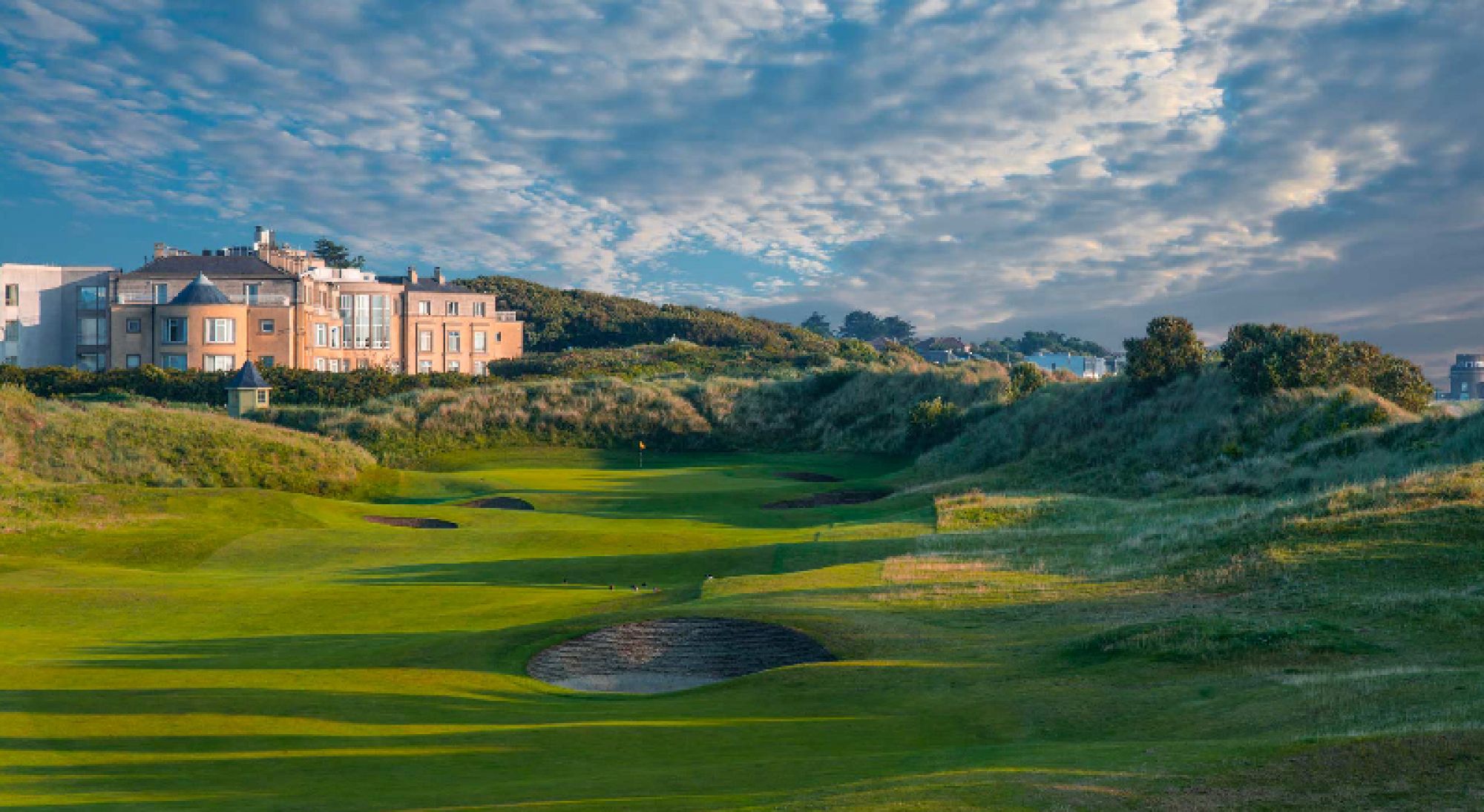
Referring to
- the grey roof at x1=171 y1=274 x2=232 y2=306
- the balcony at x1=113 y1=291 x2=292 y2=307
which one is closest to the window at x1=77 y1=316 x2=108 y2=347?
the balcony at x1=113 y1=291 x2=292 y2=307

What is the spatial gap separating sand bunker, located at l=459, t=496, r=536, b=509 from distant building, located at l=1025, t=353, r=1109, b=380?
161 feet

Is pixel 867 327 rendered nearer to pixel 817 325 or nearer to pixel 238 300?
pixel 817 325

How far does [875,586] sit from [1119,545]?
7.07 meters

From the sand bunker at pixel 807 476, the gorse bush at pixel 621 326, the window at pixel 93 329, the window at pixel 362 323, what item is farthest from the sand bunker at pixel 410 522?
the gorse bush at pixel 621 326

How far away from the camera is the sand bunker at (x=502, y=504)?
3922 centimetres

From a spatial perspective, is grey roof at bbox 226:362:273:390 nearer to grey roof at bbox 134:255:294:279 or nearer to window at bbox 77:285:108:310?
grey roof at bbox 134:255:294:279

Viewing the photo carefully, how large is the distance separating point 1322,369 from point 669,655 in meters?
33.9

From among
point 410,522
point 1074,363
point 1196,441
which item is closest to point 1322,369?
point 1196,441

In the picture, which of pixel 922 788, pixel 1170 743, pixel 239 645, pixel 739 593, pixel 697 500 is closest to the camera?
pixel 922 788

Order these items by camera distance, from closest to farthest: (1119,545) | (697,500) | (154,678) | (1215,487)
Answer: (154,678) < (1119,545) < (1215,487) < (697,500)

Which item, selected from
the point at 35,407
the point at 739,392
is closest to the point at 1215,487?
the point at 739,392

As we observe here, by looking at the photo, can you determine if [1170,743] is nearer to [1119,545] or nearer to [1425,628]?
[1425,628]

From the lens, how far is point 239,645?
16.5 m

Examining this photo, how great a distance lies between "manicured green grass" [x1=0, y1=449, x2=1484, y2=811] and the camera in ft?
28.4
